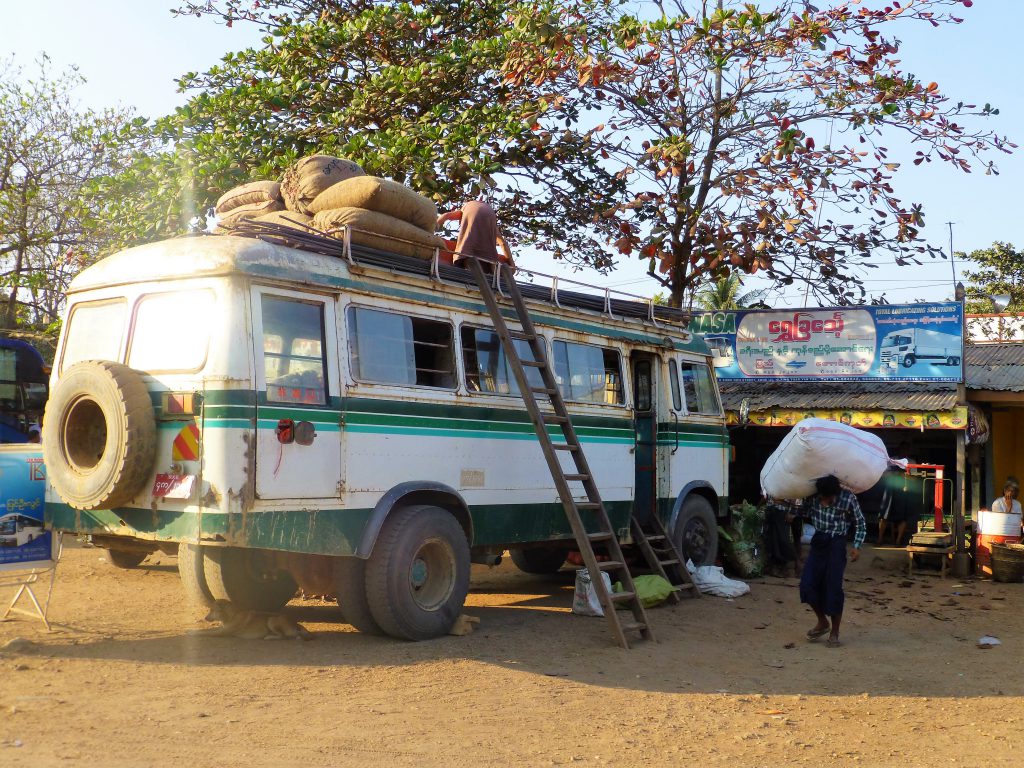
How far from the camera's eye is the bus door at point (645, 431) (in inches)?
419

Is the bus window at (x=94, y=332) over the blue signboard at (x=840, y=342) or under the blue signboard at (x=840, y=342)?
under

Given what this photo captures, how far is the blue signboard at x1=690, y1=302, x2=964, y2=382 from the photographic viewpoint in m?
12.9

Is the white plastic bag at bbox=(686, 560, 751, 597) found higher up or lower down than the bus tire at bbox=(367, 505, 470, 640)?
lower down

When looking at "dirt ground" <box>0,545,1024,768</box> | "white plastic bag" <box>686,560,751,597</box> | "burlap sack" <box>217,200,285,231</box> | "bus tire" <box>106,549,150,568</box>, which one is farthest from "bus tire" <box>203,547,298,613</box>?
"white plastic bag" <box>686,560,751,597</box>

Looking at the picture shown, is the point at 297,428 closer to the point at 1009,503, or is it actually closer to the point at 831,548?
the point at 831,548

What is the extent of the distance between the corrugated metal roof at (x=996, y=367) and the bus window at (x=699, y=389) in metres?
3.75

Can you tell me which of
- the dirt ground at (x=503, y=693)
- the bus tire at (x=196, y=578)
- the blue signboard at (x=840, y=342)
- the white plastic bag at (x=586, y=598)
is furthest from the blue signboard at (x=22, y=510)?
the blue signboard at (x=840, y=342)

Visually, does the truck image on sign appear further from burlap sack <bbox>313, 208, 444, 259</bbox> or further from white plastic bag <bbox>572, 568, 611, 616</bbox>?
burlap sack <bbox>313, 208, 444, 259</bbox>

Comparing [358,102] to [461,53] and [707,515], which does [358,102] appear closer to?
[461,53]

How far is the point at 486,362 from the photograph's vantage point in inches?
329

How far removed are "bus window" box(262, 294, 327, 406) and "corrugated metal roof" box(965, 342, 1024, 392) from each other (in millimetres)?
9433

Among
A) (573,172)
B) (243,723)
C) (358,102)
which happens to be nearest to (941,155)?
(573,172)

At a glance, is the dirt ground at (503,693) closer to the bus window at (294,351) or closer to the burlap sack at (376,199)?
the bus window at (294,351)

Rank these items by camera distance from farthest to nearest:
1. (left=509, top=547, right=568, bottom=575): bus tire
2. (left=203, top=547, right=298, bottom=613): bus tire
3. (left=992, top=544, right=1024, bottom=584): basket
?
(left=992, top=544, right=1024, bottom=584): basket
(left=509, top=547, right=568, bottom=575): bus tire
(left=203, top=547, right=298, bottom=613): bus tire
